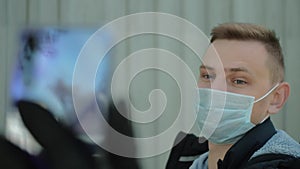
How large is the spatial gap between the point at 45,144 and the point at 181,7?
59.6 inches

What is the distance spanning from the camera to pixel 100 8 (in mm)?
1775

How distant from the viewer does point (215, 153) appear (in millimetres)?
814

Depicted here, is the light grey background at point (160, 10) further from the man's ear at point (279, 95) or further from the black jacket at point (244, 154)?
the man's ear at point (279, 95)

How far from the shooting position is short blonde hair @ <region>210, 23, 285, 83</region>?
2.45 ft

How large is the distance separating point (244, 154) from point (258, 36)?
196 mm

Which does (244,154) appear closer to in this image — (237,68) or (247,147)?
(247,147)

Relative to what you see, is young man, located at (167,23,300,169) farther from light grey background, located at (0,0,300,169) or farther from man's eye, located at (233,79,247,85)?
light grey background, located at (0,0,300,169)

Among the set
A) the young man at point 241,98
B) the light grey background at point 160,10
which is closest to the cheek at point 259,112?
the young man at point 241,98

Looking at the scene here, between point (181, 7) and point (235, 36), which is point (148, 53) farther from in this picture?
point (181, 7)

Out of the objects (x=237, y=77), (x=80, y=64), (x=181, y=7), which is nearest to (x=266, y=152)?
(x=237, y=77)

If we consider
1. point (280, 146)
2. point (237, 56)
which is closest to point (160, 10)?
point (237, 56)

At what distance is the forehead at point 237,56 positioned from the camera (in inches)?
28.2

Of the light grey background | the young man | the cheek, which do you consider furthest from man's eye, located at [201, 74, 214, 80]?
the light grey background

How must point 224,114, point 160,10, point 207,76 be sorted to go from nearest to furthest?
point 207,76 < point 224,114 < point 160,10
